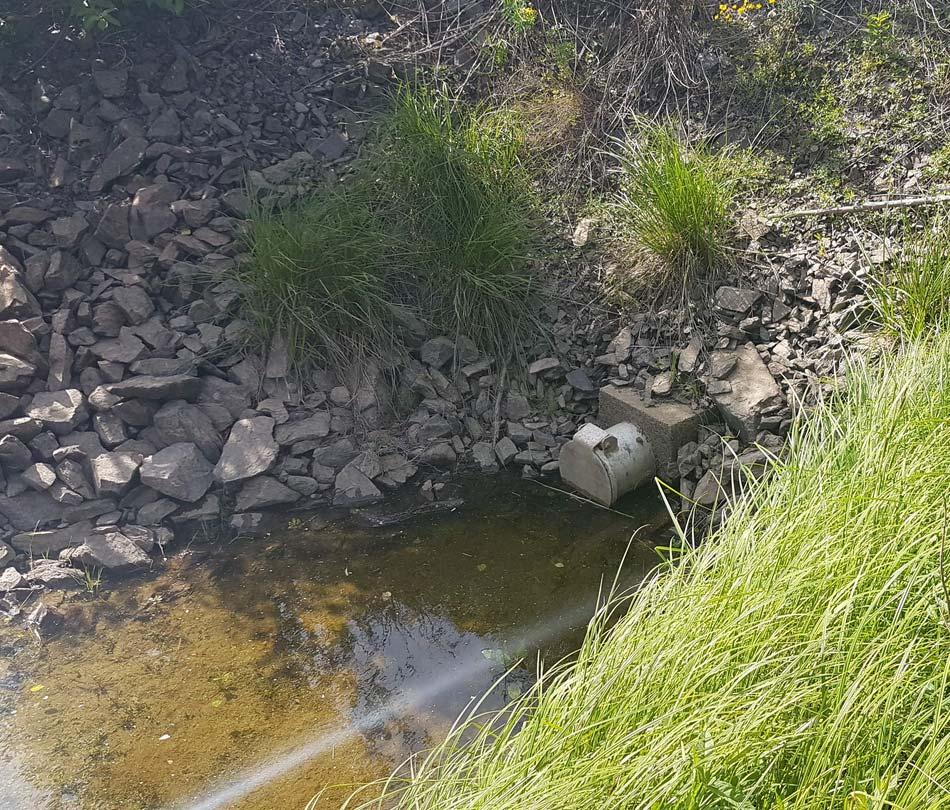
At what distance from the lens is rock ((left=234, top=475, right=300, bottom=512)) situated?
3.60 meters

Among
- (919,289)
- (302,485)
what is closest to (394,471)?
(302,485)

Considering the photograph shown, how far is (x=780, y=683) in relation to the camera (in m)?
1.63

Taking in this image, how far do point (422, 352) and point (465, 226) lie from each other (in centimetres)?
65

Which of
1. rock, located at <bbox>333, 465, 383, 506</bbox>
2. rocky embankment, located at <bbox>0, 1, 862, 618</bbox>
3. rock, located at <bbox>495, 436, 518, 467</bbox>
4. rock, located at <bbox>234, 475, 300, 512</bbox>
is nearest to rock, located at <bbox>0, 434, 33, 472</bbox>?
rocky embankment, located at <bbox>0, 1, 862, 618</bbox>

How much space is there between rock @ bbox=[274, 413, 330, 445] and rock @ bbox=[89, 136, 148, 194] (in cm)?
174

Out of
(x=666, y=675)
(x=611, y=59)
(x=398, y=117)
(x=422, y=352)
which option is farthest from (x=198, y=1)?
(x=666, y=675)

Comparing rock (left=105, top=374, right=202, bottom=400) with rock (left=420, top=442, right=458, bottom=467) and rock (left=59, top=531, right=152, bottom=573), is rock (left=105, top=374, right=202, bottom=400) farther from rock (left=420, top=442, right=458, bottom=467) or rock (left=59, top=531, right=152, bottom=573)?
rock (left=420, top=442, right=458, bottom=467)

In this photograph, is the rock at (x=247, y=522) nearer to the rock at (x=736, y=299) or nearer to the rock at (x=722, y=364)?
the rock at (x=722, y=364)

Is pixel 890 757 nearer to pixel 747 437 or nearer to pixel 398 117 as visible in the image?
pixel 747 437

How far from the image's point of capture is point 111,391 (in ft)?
12.3

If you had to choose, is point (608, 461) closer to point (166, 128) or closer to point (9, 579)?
point (9, 579)

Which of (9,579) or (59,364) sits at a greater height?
(59,364)

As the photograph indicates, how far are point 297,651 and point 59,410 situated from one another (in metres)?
1.58

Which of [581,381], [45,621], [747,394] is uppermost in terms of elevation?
[747,394]
